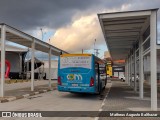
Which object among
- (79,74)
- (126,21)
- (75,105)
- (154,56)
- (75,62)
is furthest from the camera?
(75,62)

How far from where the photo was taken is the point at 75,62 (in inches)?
770

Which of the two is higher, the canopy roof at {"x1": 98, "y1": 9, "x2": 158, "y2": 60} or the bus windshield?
the canopy roof at {"x1": 98, "y1": 9, "x2": 158, "y2": 60}

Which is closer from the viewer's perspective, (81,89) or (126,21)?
(126,21)

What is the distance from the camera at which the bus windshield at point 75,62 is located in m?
19.2

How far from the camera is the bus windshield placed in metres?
19.2

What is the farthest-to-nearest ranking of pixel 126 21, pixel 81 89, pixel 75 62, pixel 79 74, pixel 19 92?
pixel 19 92, pixel 75 62, pixel 79 74, pixel 81 89, pixel 126 21

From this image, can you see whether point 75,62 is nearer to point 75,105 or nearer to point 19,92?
point 75,105

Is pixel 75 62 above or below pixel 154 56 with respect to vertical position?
below

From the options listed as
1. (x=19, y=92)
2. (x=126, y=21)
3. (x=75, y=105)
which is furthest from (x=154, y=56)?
(x=19, y=92)

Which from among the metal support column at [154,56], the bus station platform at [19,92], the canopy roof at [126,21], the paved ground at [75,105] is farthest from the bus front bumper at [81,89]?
the metal support column at [154,56]

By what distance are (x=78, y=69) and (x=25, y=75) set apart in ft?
151

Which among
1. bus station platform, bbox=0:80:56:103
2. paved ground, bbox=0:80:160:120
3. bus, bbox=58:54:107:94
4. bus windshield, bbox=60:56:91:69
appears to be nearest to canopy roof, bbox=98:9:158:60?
bus windshield, bbox=60:56:91:69

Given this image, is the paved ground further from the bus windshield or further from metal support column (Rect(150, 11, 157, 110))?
the bus windshield

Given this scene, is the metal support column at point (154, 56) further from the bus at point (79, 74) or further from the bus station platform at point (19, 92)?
the bus station platform at point (19, 92)
